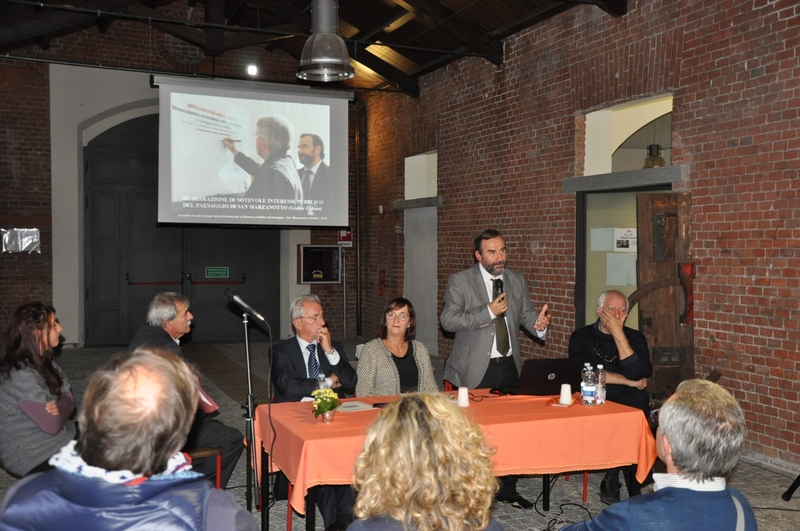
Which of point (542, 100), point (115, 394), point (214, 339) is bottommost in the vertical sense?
point (214, 339)

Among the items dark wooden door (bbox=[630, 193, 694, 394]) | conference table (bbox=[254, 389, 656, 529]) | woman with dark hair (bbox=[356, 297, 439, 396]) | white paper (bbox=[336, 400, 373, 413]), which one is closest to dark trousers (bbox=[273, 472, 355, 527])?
conference table (bbox=[254, 389, 656, 529])

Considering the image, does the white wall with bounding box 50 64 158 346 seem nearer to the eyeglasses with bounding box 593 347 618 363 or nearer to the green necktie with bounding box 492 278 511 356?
the green necktie with bounding box 492 278 511 356

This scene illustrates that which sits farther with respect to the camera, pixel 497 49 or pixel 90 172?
pixel 90 172

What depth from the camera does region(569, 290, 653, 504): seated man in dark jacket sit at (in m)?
4.73

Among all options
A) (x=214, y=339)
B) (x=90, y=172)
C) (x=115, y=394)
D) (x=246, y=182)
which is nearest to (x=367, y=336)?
(x=214, y=339)

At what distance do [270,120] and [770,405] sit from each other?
22.5ft

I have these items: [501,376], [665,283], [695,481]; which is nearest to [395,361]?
[501,376]

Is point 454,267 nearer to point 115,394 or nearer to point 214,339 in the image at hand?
point 214,339

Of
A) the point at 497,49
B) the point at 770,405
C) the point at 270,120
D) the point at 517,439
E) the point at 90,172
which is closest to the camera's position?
the point at 517,439

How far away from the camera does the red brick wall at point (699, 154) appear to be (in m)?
5.30

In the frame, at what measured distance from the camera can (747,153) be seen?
5551 mm

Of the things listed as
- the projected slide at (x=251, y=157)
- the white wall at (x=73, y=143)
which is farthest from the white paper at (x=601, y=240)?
the white wall at (x=73, y=143)

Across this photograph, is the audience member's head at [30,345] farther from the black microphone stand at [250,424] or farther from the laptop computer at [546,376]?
the laptop computer at [546,376]

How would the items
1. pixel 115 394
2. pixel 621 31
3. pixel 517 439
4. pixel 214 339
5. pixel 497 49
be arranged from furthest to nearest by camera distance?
pixel 214 339 < pixel 497 49 < pixel 621 31 < pixel 517 439 < pixel 115 394
